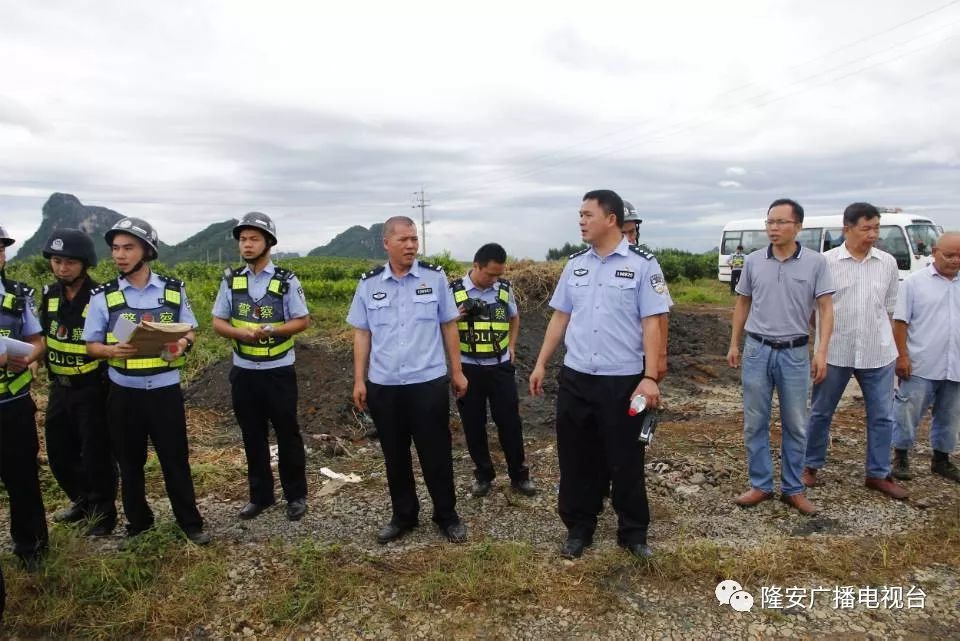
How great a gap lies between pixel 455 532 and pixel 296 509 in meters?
1.06

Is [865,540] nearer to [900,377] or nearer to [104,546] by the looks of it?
[900,377]

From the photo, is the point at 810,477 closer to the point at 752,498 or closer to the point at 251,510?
the point at 752,498

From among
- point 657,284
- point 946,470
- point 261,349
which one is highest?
point 657,284

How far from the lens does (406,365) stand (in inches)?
134

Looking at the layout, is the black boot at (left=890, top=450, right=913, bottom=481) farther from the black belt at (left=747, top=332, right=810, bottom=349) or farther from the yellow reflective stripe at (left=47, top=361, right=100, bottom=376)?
the yellow reflective stripe at (left=47, top=361, right=100, bottom=376)

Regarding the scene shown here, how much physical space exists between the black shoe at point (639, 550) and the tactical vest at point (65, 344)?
3144 mm

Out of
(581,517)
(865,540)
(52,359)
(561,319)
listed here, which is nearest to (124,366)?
(52,359)

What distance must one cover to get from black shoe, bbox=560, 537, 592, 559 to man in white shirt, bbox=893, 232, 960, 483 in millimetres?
2630

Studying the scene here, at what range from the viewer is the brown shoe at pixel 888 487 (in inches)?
158

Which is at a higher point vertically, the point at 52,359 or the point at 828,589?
the point at 52,359

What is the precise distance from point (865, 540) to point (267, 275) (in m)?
3.76

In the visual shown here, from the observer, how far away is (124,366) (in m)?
3.27

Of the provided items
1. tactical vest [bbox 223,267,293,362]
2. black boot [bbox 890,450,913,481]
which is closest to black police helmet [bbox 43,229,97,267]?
tactical vest [bbox 223,267,293,362]

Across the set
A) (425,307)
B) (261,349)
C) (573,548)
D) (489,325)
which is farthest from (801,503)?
(261,349)
